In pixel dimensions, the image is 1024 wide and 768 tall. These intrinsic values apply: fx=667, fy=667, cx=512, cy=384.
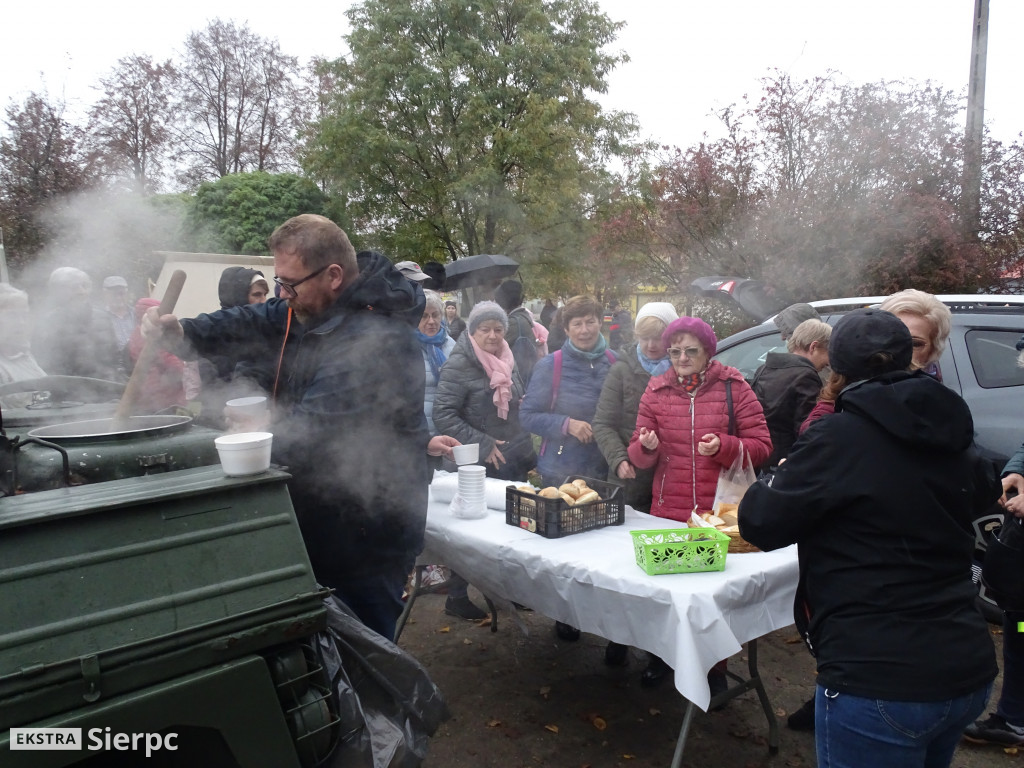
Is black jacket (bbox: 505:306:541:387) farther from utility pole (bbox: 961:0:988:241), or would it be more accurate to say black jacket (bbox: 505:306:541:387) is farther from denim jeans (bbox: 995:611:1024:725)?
utility pole (bbox: 961:0:988:241)

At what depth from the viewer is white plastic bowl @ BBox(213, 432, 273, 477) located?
1691 mm

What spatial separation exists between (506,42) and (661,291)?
11235mm

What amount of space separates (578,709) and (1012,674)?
195 cm

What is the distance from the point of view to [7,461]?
71.2 inches

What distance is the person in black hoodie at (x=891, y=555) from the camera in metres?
1.70

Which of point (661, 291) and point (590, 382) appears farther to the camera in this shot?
point (661, 291)

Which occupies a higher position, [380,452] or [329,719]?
[380,452]

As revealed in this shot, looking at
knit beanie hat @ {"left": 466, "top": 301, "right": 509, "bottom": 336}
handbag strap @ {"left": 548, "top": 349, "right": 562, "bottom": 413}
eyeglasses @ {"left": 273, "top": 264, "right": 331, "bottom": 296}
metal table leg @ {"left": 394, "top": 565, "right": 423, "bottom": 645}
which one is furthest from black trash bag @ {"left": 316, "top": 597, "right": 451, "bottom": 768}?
knit beanie hat @ {"left": 466, "top": 301, "right": 509, "bottom": 336}

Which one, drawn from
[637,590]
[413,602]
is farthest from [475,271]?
[637,590]

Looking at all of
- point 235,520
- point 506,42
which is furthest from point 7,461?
point 506,42

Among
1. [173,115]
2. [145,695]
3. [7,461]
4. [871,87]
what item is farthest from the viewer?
[173,115]

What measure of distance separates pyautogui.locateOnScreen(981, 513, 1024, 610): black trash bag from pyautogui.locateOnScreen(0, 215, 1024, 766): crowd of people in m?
0.09

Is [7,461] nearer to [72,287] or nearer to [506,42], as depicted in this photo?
[72,287]

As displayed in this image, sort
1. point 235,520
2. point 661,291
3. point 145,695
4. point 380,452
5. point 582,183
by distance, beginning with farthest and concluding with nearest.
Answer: point 582,183 < point 661,291 < point 380,452 < point 235,520 < point 145,695
